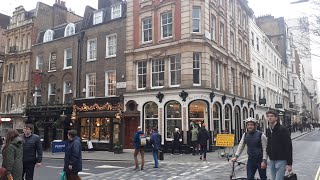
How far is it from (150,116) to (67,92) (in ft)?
32.5

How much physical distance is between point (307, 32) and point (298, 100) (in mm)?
58977

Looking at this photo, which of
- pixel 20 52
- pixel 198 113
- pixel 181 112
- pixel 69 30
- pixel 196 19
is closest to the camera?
pixel 181 112

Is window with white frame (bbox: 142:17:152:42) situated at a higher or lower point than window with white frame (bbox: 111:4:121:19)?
lower

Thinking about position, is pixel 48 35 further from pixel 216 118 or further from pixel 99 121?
pixel 216 118

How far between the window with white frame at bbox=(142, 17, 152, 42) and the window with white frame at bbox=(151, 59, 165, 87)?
1991 mm

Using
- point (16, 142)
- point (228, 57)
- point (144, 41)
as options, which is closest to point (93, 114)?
point (144, 41)

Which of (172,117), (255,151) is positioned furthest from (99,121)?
(255,151)

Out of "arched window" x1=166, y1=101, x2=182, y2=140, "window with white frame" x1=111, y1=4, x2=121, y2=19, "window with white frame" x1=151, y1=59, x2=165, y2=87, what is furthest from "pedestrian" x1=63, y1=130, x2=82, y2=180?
"window with white frame" x1=111, y1=4, x2=121, y2=19

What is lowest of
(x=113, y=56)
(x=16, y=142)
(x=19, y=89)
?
(x=16, y=142)

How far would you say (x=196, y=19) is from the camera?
21953mm

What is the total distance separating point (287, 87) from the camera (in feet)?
191

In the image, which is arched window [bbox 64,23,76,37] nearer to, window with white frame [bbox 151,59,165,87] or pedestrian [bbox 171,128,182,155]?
window with white frame [bbox 151,59,165,87]

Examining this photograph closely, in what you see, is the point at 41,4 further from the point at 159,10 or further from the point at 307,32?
the point at 307,32

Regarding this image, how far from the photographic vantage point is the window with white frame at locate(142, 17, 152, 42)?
23750mm
